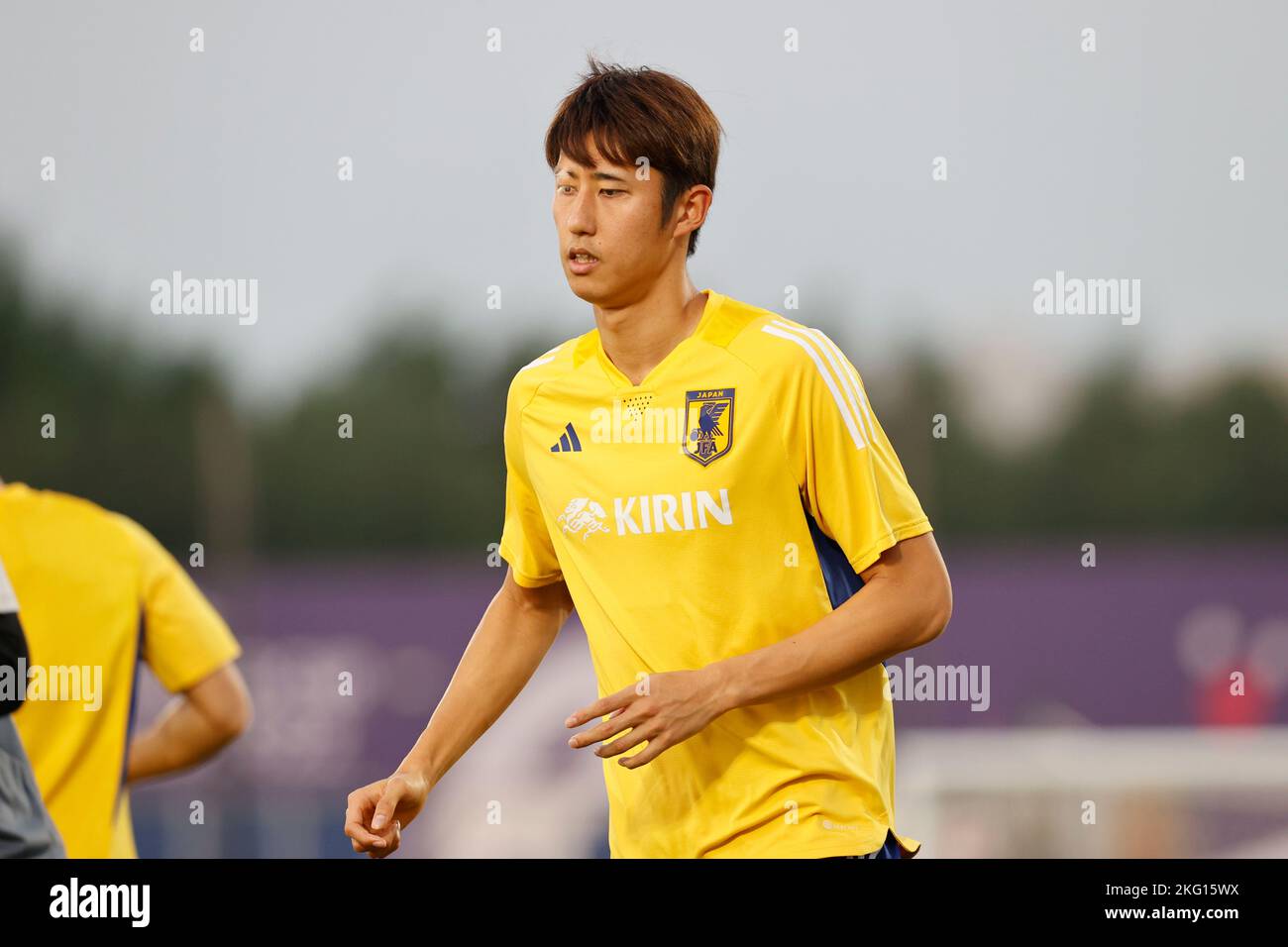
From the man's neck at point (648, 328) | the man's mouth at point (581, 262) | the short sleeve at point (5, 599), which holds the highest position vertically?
the man's mouth at point (581, 262)

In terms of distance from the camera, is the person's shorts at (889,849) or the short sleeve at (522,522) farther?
the short sleeve at (522,522)

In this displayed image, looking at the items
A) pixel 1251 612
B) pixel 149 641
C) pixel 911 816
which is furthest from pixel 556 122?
pixel 1251 612

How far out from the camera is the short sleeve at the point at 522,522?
9.32 ft

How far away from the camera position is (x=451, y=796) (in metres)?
8.38

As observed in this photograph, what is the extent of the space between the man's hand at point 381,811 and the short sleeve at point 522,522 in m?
0.49

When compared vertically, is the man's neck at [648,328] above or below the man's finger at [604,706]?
above

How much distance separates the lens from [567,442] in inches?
108

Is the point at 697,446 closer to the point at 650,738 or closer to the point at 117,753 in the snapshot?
the point at 650,738

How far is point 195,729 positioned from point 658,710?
7.10 feet

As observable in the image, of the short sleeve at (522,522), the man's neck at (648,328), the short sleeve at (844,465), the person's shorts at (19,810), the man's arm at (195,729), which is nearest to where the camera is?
the short sleeve at (844,465)

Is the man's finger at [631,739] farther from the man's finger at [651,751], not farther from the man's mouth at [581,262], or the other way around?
the man's mouth at [581,262]

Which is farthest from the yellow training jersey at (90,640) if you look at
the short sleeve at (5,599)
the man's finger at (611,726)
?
the man's finger at (611,726)

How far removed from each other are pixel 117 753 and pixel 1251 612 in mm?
7344

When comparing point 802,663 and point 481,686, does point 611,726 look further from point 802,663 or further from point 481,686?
point 481,686
